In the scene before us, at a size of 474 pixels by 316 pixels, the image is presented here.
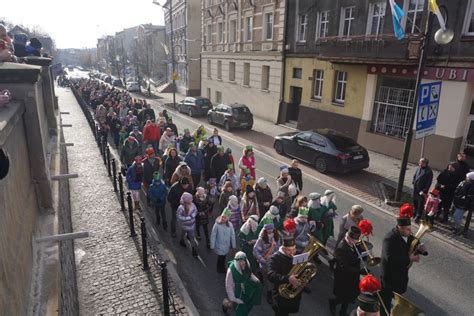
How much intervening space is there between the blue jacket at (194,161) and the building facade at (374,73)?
7588mm

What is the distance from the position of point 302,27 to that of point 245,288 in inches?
754

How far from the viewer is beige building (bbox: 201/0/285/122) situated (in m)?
23.3

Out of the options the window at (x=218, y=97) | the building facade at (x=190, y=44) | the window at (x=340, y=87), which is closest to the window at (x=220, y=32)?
the window at (x=218, y=97)

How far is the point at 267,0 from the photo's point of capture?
2333 cm

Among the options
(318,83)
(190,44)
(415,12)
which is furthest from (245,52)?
(190,44)

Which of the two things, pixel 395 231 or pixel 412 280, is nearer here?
pixel 395 231

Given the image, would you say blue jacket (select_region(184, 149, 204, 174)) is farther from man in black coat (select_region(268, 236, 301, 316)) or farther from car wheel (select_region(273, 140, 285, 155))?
car wheel (select_region(273, 140, 285, 155))

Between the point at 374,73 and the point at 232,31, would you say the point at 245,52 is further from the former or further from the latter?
the point at 374,73

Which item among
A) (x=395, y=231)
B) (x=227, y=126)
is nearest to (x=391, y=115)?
(x=227, y=126)

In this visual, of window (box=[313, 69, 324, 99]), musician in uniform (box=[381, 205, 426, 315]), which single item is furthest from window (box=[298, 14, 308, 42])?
musician in uniform (box=[381, 205, 426, 315])

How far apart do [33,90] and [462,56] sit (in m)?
13.8

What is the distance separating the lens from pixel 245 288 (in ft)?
16.8

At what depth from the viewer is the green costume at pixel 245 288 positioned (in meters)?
5.07

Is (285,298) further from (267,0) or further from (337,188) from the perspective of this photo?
(267,0)
